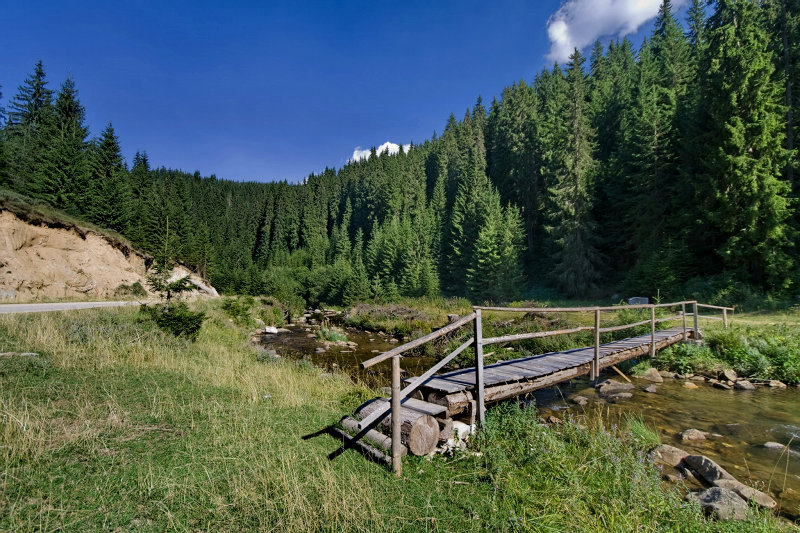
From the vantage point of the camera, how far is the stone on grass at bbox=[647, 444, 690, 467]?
234 inches

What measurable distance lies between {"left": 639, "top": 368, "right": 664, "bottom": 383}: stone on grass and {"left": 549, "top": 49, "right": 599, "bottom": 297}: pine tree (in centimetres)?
2218

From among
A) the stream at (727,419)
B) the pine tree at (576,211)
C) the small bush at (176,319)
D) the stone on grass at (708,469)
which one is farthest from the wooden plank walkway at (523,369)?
the pine tree at (576,211)

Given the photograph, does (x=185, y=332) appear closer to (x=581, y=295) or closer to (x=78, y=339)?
(x=78, y=339)

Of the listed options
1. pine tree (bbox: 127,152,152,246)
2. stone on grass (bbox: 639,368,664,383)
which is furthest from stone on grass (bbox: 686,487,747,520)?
pine tree (bbox: 127,152,152,246)

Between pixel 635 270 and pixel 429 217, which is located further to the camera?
pixel 429 217

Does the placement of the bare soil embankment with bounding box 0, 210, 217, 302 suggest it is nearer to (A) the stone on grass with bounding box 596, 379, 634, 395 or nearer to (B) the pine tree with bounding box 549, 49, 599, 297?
(A) the stone on grass with bounding box 596, 379, 634, 395

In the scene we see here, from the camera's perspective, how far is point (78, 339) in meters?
9.78

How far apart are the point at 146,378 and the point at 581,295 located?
3341cm

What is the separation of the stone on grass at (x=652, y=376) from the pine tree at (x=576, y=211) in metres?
22.2

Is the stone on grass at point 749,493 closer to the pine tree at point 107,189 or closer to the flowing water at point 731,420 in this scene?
the flowing water at point 731,420

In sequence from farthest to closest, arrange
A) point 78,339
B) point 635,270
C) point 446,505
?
point 635,270 < point 78,339 < point 446,505

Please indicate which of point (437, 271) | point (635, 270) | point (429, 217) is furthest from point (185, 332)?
point (429, 217)

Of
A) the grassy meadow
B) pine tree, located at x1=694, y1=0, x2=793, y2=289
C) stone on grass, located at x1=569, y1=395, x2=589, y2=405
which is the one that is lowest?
stone on grass, located at x1=569, y1=395, x2=589, y2=405

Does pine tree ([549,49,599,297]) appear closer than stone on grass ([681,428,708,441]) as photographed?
No
